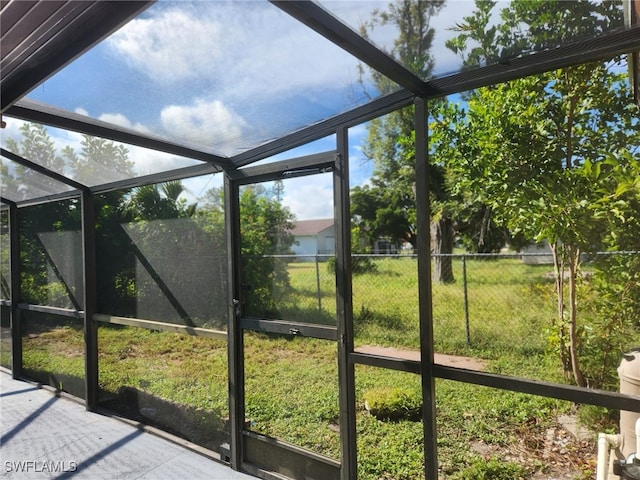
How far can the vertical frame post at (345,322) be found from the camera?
6.56 ft

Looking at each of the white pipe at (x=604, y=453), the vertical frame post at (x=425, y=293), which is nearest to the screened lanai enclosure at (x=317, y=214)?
the vertical frame post at (x=425, y=293)

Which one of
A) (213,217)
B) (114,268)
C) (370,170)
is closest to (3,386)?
(114,268)

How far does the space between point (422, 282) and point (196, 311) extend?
173cm

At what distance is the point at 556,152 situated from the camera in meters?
2.22

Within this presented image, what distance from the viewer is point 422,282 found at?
1.70m

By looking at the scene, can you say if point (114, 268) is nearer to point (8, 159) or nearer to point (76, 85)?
point (8, 159)

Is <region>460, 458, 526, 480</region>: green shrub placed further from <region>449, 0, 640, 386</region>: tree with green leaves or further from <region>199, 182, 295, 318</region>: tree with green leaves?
<region>199, 182, 295, 318</region>: tree with green leaves

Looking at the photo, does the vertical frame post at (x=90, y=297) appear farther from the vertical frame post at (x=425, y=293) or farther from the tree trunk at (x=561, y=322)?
the tree trunk at (x=561, y=322)

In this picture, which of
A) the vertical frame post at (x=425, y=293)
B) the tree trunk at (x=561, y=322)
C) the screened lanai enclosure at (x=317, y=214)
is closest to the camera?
the screened lanai enclosure at (x=317, y=214)

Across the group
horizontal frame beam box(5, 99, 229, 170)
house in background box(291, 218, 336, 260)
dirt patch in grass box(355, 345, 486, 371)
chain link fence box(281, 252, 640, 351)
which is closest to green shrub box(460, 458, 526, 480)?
dirt patch in grass box(355, 345, 486, 371)

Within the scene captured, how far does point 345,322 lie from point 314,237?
1.81ft

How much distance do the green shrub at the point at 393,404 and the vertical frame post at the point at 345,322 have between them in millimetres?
773

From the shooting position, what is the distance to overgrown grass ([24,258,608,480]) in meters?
2.23

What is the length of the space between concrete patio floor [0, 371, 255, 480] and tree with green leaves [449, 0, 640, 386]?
2.27 m
